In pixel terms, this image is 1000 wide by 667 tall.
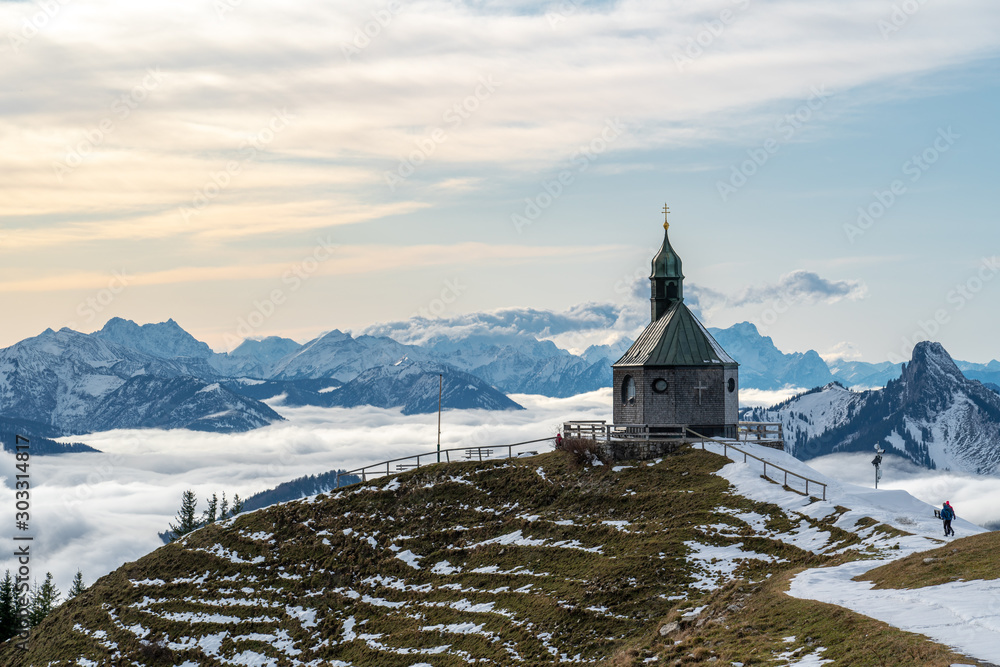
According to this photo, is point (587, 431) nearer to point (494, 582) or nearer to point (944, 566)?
point (494, 582)

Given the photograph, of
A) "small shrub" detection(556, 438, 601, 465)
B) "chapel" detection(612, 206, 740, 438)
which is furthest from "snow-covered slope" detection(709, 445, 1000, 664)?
"small shrub" detection(556, 438, 601, 465)

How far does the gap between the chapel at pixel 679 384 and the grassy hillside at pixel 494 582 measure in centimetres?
680

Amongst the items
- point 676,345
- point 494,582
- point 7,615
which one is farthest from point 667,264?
point 7,615

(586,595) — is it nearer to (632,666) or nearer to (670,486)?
(632,666)

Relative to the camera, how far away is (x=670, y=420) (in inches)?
2714

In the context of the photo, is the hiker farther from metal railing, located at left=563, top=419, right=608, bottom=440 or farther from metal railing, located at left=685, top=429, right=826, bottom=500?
metal railing, located at left=563, top=419, right=608, bottom=440

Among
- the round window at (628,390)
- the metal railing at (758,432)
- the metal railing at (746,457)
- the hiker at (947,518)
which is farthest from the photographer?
the round window at (628,390)

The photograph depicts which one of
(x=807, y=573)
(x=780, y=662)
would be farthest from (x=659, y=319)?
(x=780, y=662)

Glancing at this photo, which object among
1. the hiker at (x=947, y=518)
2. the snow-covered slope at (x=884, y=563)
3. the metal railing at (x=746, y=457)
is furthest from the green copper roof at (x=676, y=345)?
the hiker at (x=947, y=518)

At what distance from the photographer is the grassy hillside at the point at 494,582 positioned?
35.6 metres

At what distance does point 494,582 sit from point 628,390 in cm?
2537

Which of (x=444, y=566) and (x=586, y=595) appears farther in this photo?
(x=444, y=566)

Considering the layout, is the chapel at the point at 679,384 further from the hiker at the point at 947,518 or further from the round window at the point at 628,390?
the hiker at the point at 947,518

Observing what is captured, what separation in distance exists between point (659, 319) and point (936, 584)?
146ft
